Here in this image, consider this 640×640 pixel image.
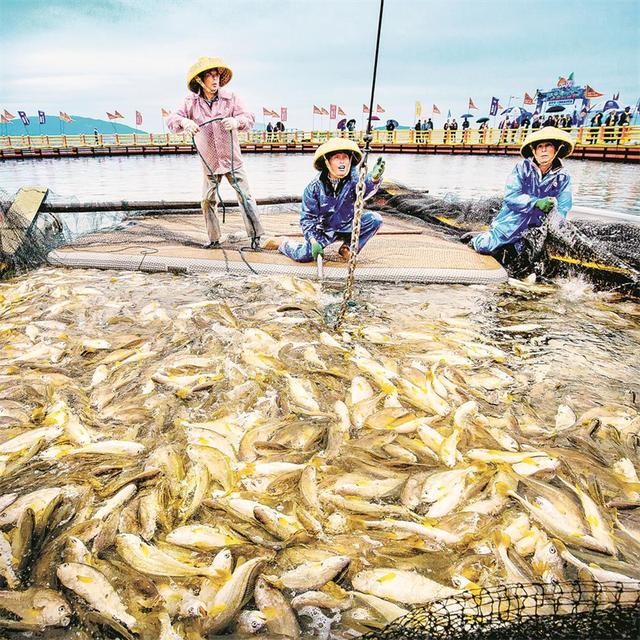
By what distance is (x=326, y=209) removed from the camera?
17.4ft

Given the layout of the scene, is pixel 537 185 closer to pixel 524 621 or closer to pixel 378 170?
pixel 378 170

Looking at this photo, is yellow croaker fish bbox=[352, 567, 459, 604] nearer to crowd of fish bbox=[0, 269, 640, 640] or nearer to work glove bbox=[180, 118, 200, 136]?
crowd of fish bbox=[0, 269, 640, 640]

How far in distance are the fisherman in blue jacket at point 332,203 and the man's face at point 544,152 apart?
1.98 m

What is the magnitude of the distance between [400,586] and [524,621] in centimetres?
42

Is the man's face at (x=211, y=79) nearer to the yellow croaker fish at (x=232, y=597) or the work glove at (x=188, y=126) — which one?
the work glove at (x=188, y=126)

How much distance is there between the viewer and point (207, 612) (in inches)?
59.9

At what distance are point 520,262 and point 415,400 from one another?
3841 mm

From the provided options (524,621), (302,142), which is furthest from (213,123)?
(302,142)

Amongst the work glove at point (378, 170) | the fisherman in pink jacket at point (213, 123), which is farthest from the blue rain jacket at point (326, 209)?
the fisherman in pink jacket at point (213, 123)

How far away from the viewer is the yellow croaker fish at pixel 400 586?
160 cm

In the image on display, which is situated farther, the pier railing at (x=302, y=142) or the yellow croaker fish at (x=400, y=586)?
the pier railing at (x=302, y=142)

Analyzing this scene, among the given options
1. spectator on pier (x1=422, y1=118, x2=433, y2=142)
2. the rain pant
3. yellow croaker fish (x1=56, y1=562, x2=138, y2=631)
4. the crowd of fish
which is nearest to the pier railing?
spectator on pier (x1=422, y1=118, x2=433, y2=142)

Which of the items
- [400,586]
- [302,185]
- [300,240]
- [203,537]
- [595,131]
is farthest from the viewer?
[595,131]

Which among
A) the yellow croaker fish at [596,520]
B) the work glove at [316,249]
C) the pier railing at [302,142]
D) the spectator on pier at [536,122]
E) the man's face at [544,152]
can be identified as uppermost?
the spectator on pier at [536,122]
